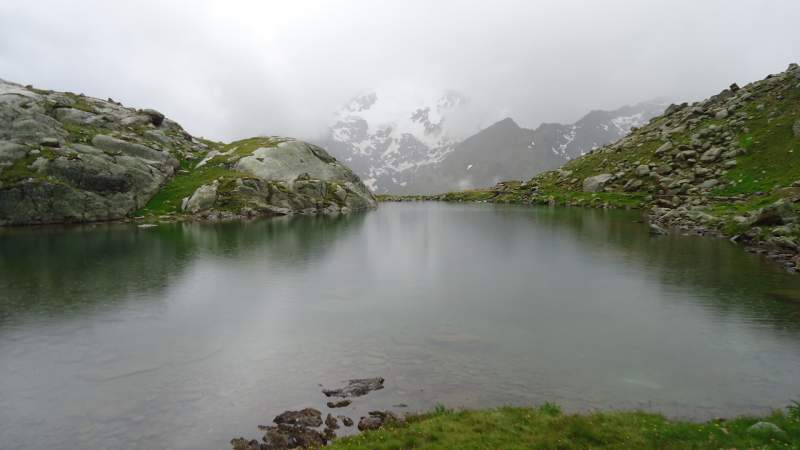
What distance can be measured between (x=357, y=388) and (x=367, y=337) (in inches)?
298

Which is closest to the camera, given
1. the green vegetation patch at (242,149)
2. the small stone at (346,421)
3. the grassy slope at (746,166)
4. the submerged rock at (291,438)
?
the submerged rock at (291,438)

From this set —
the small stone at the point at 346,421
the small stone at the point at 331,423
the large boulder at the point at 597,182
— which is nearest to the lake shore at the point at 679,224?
the large boulder at the point at 597,182

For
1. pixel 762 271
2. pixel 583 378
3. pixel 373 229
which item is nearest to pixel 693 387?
pixel 583 378

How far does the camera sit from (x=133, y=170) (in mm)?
113812

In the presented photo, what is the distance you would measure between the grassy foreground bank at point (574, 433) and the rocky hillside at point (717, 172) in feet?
146

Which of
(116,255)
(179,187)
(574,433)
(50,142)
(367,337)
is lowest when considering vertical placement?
(367,337)

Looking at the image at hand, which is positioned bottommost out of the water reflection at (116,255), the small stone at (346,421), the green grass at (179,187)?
the small stone at (346,421)

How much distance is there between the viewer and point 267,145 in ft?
523

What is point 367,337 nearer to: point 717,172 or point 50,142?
point 50,142

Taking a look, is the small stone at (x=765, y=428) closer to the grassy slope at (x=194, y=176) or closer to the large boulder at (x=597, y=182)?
the grassy slope at (x=194, y=176)

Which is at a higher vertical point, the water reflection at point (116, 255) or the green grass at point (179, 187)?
the green grass at point (179, 187)

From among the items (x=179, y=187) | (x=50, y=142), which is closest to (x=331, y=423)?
(x=50, y=142)

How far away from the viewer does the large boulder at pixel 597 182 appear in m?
161

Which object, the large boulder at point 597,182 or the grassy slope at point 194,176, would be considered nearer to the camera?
the grassy slope at point 194,176
